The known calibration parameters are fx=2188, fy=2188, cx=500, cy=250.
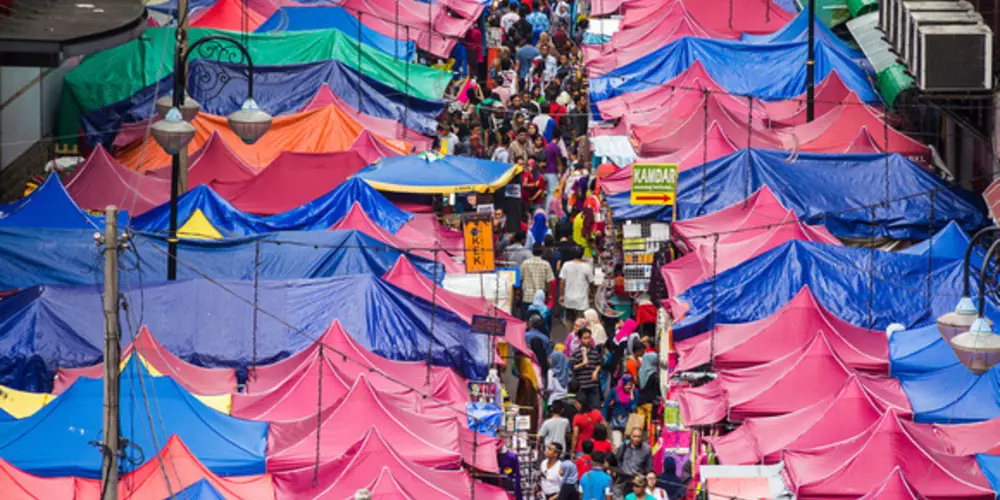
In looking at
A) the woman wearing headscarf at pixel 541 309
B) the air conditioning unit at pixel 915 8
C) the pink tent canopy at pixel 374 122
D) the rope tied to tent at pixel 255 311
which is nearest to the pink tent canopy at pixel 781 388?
the woman wearing headscarf at pixel 541 309

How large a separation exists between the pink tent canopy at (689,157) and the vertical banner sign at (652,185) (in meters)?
1.48

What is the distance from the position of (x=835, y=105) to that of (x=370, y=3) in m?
11.9

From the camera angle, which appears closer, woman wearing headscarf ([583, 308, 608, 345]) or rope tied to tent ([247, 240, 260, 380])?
rope tied to tent ([247, 240, 260, 380])

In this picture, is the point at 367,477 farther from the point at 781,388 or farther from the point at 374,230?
the point at 374,230

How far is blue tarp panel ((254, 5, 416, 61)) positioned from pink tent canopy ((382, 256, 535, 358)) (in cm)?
1407

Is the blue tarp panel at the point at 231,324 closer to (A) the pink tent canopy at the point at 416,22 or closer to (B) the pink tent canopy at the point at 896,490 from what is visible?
(B) the pink tent canopy at the point at 896,490

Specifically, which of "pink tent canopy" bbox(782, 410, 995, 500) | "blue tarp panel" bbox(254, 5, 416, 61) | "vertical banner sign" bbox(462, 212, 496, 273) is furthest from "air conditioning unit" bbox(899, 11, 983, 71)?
"blue tarp panel" bbox(254, 5, 416, 61)

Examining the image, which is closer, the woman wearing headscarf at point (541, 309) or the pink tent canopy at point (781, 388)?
the pink tent canopy at point (781, 388)

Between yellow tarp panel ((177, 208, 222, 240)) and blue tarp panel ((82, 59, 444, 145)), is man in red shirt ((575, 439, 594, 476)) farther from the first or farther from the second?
blue tarp panel ((82, 59, 444, 145))

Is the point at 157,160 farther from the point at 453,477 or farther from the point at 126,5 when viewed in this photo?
the point at 453,477

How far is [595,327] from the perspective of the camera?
105 feet

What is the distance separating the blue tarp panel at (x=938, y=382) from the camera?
2680cm

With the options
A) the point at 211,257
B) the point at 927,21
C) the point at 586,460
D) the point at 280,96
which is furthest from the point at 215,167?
the point at 927,21

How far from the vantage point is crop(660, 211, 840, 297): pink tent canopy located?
32.4 metres
